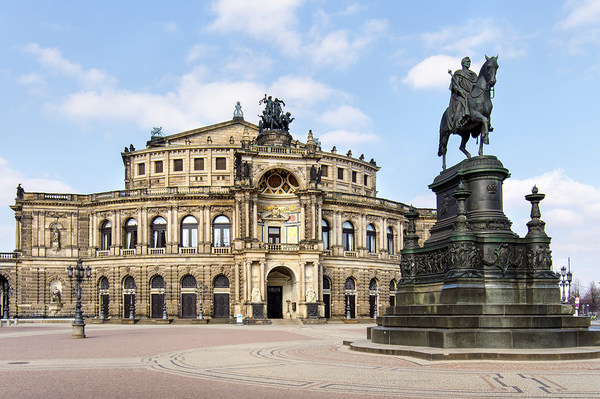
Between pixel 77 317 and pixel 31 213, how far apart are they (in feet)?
136

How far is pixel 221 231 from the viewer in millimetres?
72625

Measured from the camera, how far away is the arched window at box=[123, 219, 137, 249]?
73938 mm

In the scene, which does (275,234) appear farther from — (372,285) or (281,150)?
(372,285)

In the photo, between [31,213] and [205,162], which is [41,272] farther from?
[205,162]

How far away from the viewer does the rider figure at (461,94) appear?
74.6ft

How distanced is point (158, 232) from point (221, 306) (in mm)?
10753

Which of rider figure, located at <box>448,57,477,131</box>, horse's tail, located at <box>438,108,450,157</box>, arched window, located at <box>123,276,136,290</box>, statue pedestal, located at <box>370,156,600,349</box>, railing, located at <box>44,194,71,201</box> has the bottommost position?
arched window, located at <box>123,276,136,290</box>

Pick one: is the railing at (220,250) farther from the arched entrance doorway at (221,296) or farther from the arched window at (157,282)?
the arched window at (157,282)

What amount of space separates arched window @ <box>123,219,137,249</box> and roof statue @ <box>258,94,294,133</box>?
1755 cm

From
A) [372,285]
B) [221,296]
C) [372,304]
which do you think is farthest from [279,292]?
[372,304]

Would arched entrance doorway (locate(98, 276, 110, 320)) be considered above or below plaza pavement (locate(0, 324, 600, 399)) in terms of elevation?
below

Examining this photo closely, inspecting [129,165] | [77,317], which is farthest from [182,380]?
[129,165]

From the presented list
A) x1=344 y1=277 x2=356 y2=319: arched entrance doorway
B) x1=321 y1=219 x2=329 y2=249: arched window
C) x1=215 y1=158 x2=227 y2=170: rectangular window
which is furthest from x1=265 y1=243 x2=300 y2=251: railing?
x1=215 y1=158 x2=227 y2=170: rectangular window

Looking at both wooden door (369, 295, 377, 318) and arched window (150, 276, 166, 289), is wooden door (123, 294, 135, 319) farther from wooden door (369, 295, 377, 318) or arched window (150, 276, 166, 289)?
wooden door (369, 295, 377, 318)
